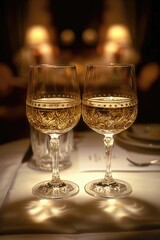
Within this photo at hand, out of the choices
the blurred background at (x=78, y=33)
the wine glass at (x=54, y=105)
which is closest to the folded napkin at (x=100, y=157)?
the wine glass at (x=54, y=105)

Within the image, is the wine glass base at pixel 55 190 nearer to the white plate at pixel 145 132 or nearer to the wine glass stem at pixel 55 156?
the wine glass stem at pixel 55 156

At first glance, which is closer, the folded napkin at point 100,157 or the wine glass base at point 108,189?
the wine glass base at point 108,189

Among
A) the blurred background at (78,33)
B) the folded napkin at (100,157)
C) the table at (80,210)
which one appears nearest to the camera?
the table at (80,210)

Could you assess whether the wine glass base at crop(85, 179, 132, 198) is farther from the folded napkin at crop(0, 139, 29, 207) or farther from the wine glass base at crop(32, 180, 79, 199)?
the folded napkin at crop(0, 139, 29, 207)

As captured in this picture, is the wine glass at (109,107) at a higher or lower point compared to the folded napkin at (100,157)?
higher

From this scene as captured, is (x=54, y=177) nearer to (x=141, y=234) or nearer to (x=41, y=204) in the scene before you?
(x=41, y=204)

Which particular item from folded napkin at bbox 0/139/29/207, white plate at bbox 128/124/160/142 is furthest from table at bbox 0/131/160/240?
white plate at bbox 128/124/160/142

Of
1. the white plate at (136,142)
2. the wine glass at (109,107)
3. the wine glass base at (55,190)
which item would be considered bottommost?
the wine glass base at (55,190)

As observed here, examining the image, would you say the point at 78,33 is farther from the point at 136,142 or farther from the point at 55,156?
the point at 55,156

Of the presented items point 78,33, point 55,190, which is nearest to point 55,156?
point 55,190
